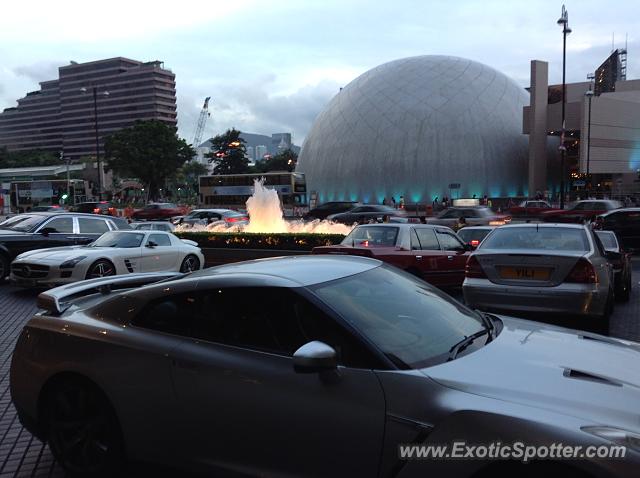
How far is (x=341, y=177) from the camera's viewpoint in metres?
57.8

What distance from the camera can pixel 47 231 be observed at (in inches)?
512

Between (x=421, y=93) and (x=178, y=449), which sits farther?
(x=421, y=93)

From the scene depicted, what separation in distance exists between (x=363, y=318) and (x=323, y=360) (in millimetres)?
490

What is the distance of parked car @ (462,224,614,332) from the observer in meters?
6.71

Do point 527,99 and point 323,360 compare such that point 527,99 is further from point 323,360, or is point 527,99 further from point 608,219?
point 323,360

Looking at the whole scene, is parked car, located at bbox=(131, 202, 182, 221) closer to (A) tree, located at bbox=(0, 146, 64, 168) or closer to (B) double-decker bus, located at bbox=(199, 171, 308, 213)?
(B) double-decker bus, located at bbox=(199, 171, 308, 213)

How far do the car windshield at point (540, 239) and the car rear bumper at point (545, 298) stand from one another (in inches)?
28.4

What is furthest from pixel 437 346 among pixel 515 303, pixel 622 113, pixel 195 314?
pixel 622 113

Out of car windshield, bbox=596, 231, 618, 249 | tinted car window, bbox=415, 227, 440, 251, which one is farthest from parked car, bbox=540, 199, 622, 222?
tinted car window, bbox=415, 227, 440, 251

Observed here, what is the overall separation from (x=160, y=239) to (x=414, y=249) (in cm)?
605

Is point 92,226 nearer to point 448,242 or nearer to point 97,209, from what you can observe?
point 448,242

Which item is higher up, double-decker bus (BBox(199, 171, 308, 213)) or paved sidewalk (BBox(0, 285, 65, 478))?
double-decker bus (BBox(199, 171, 308, 213))

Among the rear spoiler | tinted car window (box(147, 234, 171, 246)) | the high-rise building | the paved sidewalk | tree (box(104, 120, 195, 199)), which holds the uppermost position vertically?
the high-rise building

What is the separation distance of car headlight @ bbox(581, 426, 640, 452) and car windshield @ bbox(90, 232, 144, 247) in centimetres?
1100
